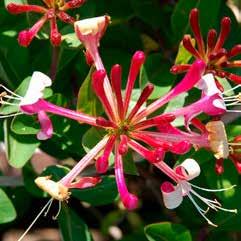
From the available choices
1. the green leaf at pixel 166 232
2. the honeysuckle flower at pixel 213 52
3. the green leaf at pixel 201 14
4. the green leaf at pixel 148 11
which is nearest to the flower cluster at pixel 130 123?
the honeysuckle flower at pixel 213 52

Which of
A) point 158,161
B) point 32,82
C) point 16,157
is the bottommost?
point 16,157

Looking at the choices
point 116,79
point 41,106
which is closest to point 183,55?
point 116,79

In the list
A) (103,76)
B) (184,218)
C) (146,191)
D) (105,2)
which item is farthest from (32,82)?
(146,191)

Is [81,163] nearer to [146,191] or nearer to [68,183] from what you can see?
[68,183]

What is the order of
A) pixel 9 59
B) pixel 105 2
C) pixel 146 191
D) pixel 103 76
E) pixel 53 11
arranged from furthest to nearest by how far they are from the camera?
pixel 146 191
pixel 105 2
pixel 9 59
pixel 53 11
pixel 103 76

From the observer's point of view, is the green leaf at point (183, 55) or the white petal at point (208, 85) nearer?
the white petal at point (208, 85)

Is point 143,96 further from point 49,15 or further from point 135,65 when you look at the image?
point 49,15

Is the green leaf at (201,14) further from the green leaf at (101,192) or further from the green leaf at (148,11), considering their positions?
the green leaf at (101,192)
